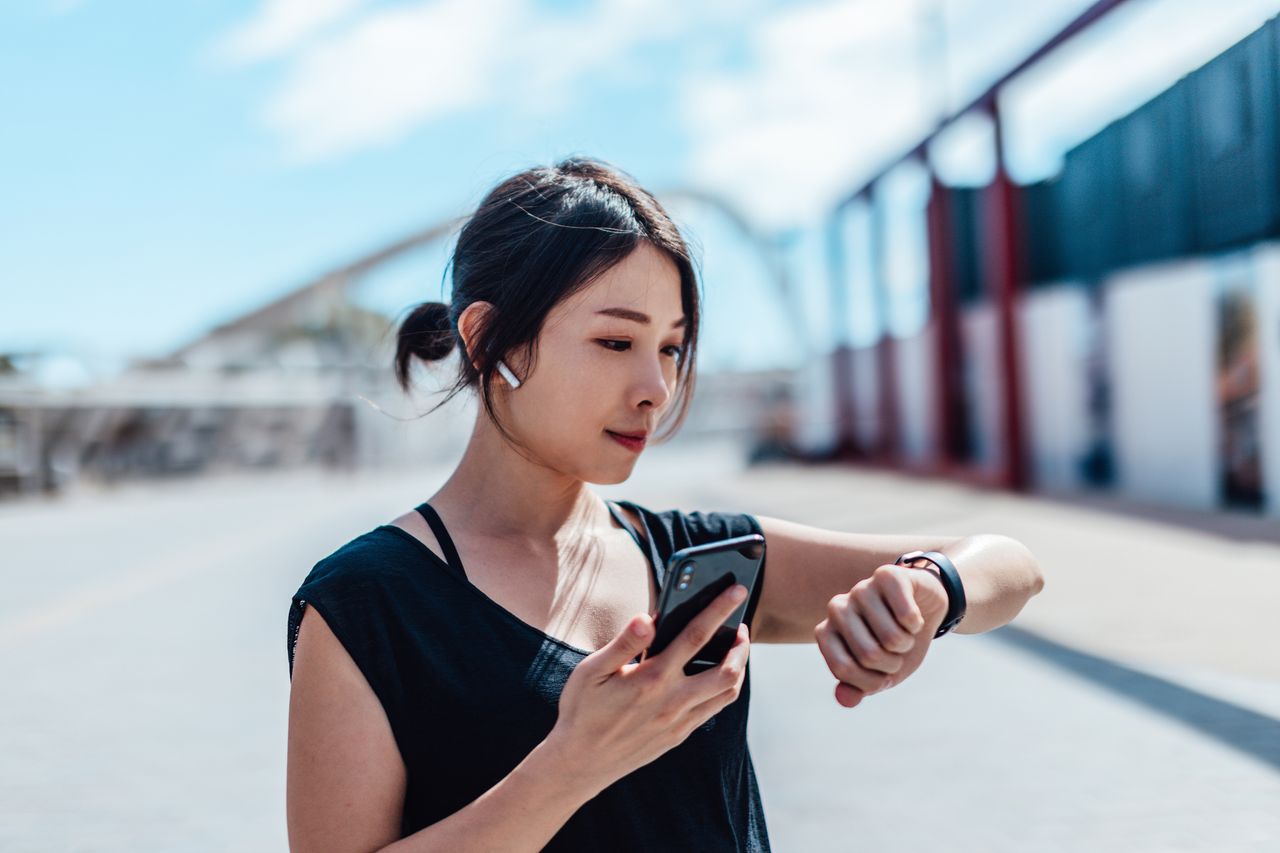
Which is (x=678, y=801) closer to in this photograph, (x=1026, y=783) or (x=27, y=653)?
(x=1026, y=783)

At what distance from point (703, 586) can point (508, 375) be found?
48 cm

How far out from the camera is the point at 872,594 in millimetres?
1340

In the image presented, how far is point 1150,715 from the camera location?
4664mm

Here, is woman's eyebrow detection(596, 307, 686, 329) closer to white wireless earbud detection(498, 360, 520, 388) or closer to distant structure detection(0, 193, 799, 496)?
white wireless earbud detection(498, 360, 520, 388)

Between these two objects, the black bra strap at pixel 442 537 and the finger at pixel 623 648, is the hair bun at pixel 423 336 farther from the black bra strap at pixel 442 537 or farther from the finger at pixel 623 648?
the finger at pixel 623 648

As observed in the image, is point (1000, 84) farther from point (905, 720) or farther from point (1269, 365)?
point (905, 720)

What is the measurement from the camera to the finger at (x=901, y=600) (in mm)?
1314

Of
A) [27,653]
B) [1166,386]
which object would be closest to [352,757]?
[27,653]

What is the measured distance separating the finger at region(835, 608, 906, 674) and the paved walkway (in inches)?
94.9

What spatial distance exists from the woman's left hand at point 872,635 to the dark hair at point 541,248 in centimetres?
52

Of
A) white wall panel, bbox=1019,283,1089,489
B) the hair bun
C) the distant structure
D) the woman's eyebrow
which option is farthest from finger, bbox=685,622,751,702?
white wall panel, bbox=1019,283,1089,489

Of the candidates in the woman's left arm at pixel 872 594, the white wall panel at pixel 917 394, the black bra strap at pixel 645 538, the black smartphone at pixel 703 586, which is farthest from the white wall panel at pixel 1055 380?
the black smartphone at pixel 703 586

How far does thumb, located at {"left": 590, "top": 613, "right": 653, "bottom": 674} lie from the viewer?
1.13 meters

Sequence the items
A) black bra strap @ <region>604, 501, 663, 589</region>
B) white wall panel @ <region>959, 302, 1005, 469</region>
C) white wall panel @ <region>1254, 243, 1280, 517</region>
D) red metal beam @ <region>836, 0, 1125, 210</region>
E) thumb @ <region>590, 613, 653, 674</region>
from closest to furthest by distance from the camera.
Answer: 1. thumb @ <region>590, 613, 653, 674</region>
2. black bra strap @ <region>604, 501, 663, 589</region>
3. red metal beam @ <region>836, 0, 1125, 210</region>
4. white wall panel @ <region>1254, 243, 1280, 517</region>
5. white wall panel @ <region>959, 302, 1005, 469</region>
